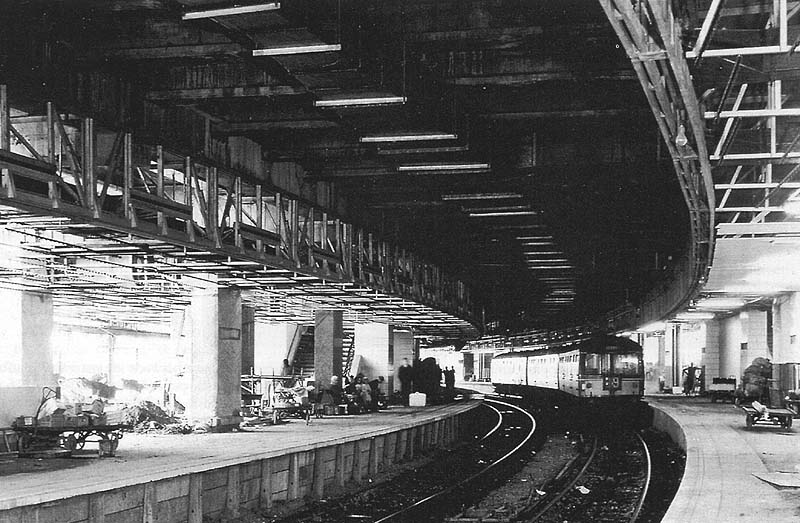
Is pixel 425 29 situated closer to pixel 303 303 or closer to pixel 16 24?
pixel 16 24

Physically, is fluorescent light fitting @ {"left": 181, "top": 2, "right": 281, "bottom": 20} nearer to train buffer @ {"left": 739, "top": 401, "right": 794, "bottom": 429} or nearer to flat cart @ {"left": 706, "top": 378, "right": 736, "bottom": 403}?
Answer: train buffer @ {"left": 739, "top": 401, "right": 794, "bottom": 429}

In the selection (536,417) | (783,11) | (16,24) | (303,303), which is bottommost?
(536,417)

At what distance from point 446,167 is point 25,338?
14.6 metres

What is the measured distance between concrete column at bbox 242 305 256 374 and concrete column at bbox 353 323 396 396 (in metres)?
4.39

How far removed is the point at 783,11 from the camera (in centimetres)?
895

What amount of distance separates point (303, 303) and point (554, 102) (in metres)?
18.0

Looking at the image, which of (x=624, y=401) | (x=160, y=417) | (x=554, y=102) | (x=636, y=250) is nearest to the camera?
(x=554, y=102)

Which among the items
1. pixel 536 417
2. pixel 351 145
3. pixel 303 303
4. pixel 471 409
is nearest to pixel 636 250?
pixel 303 303

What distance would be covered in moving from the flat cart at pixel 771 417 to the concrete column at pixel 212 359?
1314 cm

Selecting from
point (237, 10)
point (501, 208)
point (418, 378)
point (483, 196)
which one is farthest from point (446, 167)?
point (418, 378)

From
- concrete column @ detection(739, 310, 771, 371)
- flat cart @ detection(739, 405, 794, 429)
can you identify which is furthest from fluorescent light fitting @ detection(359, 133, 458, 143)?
concrete column @ detection(739, 310, 771, 371)

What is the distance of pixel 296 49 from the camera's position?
10742 mm

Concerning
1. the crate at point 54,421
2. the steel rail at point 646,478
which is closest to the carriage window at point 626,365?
the steel rail at point 646,478

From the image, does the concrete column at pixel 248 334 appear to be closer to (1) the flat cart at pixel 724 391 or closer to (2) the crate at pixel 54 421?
(2) the crate at pixel 54 421
